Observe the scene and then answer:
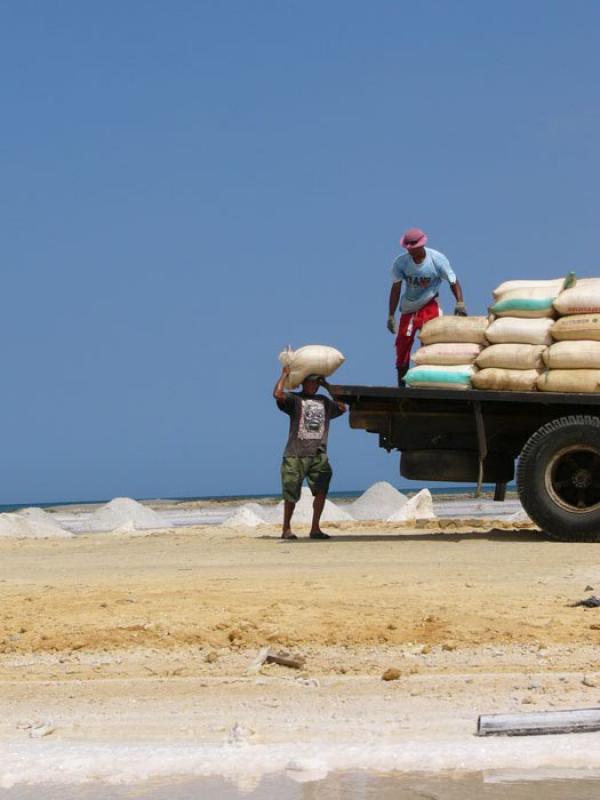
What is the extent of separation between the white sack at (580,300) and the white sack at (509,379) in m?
0.53

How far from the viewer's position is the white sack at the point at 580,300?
10914 millimetres

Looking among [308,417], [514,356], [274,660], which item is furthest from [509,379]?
[274,660]

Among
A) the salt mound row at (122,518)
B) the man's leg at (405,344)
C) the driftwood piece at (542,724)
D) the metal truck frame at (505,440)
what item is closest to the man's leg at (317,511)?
the metal truck frame at (505,440)

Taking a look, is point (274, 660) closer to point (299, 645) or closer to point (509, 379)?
point (299, 645)

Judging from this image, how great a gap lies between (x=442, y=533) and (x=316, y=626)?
6055 millimetres

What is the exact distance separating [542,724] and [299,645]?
203 cm

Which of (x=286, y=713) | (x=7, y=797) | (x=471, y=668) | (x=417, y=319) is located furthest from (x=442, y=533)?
(x=7, y=797)

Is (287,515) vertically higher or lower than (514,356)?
lower

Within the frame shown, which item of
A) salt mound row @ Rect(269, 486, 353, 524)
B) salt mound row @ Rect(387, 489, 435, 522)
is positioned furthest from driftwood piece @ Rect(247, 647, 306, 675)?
salt mound row @ Rect(269, 486, 353, 524)

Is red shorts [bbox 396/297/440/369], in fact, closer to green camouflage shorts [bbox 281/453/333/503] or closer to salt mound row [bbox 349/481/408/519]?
green camouflage shorts [bbox 281/453/333/503]

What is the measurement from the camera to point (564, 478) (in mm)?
11250

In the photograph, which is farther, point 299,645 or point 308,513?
point 308,513

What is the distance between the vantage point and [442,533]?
523 inches

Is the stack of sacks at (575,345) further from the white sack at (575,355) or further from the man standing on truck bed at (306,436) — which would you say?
the man standing on truck bed at (306,436)
